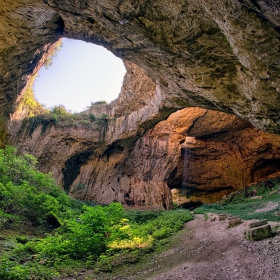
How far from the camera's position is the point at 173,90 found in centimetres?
1059

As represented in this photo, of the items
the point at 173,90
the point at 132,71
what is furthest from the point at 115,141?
the point at 173,90

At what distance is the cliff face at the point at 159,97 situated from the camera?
529 centimetres

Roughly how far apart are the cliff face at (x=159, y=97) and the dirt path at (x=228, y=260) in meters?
3.81

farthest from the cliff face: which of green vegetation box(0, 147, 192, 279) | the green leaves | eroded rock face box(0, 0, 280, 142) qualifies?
green vegetation box(0, 147, 192, 279)

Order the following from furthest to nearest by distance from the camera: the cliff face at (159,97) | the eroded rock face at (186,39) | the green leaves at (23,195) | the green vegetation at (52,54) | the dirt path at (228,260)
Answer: the green vegetation at (52,54) < the green leaves at (23,195) < the cliff face at (159,97) < the eroded rock face at (186,39) < the dirt path at (228,260)

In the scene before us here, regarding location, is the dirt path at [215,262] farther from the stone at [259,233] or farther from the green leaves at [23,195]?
the green leaves at [23,195]

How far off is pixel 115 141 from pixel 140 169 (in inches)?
148

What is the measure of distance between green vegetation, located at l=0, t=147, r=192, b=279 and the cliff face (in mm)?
5238

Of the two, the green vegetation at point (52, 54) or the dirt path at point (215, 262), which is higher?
the green vegetation at point (52, 54)

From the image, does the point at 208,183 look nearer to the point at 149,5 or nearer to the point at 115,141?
the point at 115,141

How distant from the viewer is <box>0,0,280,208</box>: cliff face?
5.29 metres

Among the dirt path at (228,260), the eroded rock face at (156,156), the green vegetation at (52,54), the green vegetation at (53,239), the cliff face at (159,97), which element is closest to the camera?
the dirt path at (228,260)

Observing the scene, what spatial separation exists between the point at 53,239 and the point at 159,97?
9.61 meters

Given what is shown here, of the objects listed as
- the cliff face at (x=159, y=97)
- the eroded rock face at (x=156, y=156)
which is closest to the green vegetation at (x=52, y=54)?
the cliff face at (x=159, y=97)
